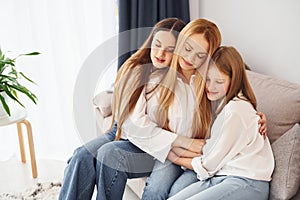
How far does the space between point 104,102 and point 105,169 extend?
1.39 feet

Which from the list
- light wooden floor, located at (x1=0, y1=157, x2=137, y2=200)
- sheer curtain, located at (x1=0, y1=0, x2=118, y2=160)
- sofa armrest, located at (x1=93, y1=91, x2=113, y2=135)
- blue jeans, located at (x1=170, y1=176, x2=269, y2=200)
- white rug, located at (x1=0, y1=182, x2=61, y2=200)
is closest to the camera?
blue jeans, located at (x1=170, y1=176, x2=269, y2=200)

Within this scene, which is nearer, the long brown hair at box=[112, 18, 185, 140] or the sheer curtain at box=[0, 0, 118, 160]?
the long brown hair at box=[112, 18, 185, 140]

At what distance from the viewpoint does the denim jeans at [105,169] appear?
5.35 feet

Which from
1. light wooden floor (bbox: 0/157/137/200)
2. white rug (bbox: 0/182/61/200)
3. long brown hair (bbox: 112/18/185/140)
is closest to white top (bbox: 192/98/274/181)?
long brown hair (bbox: 112/18/185/140)

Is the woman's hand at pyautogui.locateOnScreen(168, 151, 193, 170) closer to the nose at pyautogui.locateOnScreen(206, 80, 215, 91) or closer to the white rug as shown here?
the nose at pyautogui.locateOnScreen(206, 80, 215, 91)

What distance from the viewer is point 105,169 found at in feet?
5.33

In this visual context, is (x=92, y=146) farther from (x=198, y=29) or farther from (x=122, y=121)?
(x=198, y=29)

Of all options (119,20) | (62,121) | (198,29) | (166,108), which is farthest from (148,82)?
(62,121)

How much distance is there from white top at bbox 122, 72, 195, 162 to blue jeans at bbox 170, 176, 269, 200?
206 millimetres

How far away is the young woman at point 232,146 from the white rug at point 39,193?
3.15 ft

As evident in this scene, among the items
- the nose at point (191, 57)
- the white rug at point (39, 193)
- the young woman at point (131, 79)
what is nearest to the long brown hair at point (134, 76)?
the young woman at point (131, 79)

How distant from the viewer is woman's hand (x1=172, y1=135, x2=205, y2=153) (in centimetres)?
157

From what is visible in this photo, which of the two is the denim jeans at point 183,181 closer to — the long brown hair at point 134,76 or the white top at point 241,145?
the white top at point 241,145

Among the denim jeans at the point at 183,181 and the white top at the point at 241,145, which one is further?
the denim jeans at the point at 183,181
